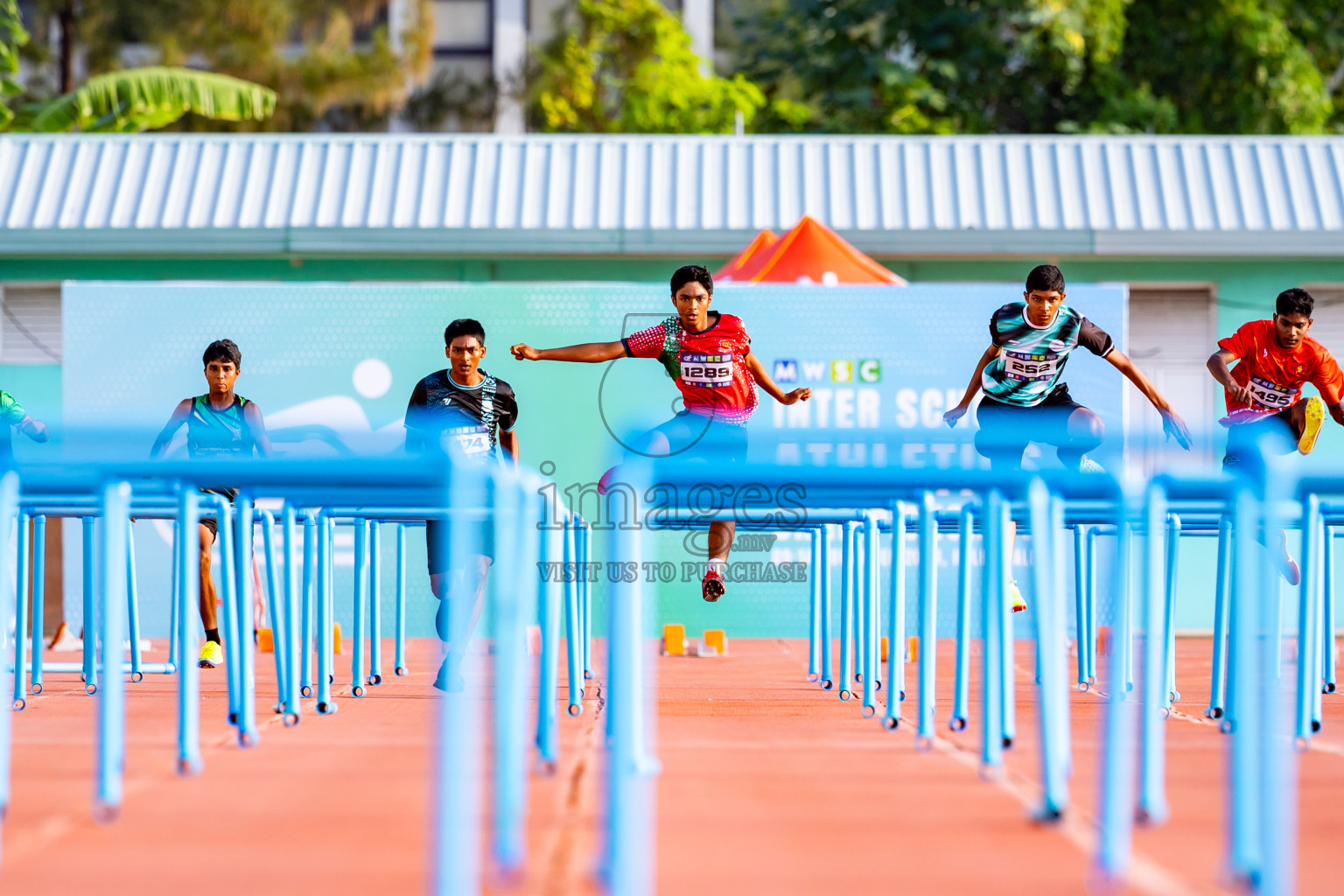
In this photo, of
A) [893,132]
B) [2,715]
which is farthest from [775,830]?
[893,132]

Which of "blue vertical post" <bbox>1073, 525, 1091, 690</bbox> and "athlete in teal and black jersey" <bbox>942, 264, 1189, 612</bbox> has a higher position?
"athlete in teal and black jersey" <bbox>942, 264, 1189, 612</bbox>

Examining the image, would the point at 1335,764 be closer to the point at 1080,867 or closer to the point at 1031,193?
the point at 1080,867

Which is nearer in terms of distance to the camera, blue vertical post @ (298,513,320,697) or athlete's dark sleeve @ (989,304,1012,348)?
blue vertical post @ (298,513,320,697)

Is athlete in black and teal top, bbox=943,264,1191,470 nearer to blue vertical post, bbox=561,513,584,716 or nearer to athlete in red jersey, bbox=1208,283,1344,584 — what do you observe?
athlete in red jersey, bbox=1208,283,1344,584

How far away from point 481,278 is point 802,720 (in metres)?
8.12

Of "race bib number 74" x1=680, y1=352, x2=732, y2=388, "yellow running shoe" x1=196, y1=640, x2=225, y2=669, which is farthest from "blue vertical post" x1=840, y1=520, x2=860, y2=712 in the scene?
"yellow running shoe" x1=196, y1=640, x2=225, y2=669

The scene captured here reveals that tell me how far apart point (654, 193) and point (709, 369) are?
7036mm

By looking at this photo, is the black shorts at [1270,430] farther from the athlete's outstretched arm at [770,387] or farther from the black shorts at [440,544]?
the black shorts at [440,544]

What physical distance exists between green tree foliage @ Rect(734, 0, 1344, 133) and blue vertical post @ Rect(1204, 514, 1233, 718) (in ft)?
59.8

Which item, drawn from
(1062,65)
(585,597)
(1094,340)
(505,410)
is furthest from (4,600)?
(1062,65)

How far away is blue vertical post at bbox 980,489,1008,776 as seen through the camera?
14.9 ft

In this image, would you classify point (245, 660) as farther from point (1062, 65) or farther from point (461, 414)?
point (1062, 65)

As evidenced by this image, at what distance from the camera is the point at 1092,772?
4.76m

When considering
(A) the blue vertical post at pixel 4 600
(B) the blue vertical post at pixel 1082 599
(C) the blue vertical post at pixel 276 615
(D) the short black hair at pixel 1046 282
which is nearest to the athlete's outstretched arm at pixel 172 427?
(C) the blue vertical post at pixel 276 615
